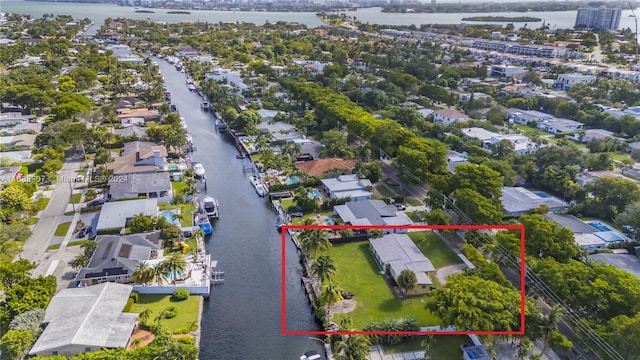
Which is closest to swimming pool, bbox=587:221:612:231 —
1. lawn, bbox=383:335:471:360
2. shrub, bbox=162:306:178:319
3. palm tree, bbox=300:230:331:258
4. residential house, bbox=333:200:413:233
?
residential house, bbox=333:200:413:233

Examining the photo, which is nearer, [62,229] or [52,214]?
[62,229]

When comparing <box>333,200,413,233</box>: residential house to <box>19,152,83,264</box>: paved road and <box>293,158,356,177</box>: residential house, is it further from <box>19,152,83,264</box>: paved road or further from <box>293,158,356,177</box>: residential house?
<box>19,152,83,264</box>: paved road

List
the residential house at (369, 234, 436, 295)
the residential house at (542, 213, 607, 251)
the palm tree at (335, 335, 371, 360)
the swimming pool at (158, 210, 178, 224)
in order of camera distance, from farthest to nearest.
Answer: the swimming pool at (158, 210, 178, 224) < the residential house at (542, 213, 607, 251) < the residential house at (369, 234, 436, 295) < the palm tree at (335, 335, 371, 360)

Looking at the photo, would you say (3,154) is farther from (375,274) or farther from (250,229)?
(375,274)

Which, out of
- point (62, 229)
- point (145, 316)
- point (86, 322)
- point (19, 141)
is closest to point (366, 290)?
point (145, 316)

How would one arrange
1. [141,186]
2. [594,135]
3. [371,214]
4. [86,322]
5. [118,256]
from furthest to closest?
1. [594,135]
2. [141,186]
3. [371,214]
4. [118,256]
5. [86,322]

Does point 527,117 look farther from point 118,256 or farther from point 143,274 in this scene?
point 118,256

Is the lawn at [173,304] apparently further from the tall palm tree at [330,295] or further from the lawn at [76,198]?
the lawn at [76,198]

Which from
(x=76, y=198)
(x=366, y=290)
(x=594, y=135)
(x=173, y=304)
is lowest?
(x=173, y=304)
